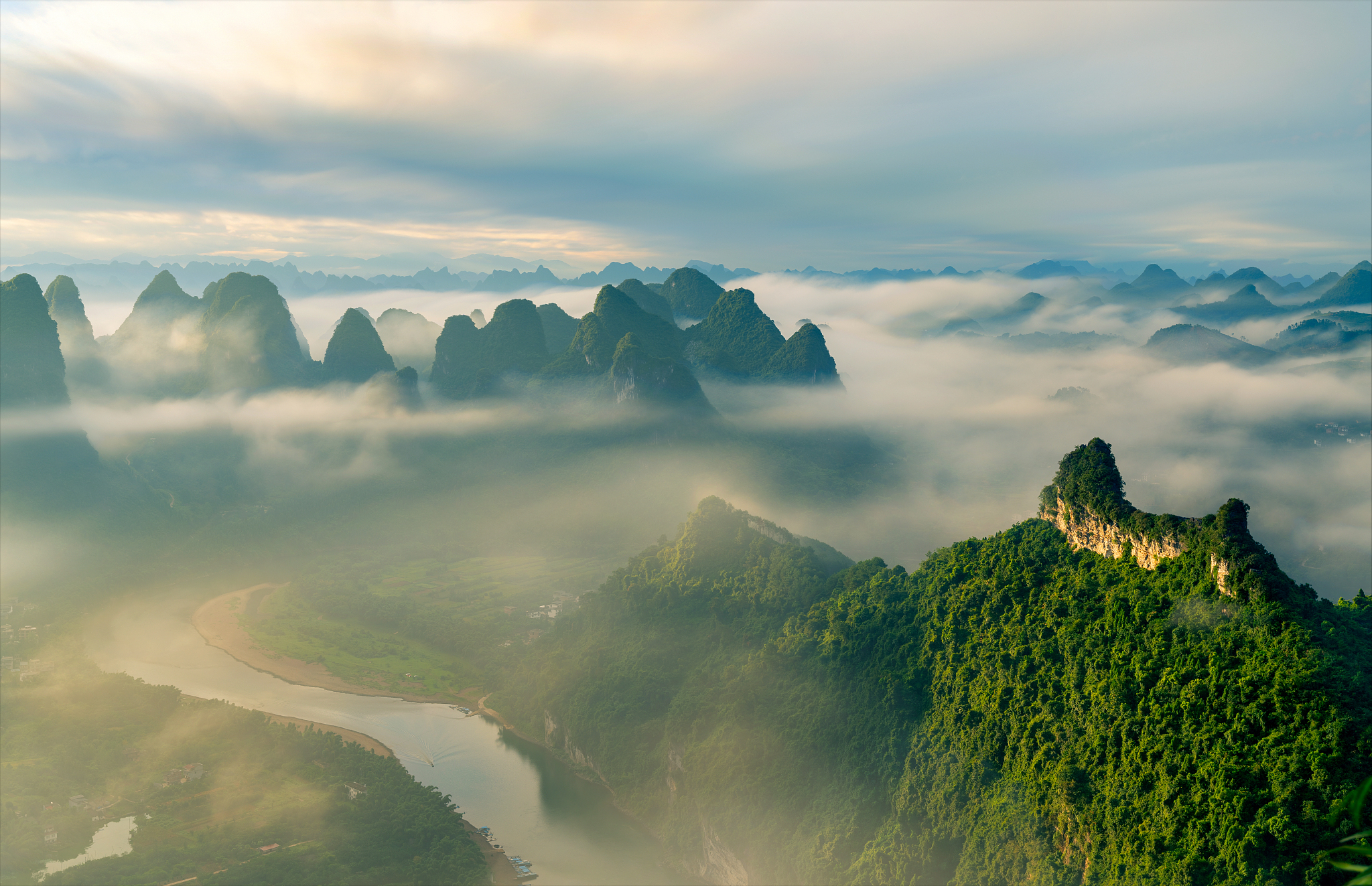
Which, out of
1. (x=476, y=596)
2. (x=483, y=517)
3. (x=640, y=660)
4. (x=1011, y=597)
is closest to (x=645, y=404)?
(x=483, y=517)

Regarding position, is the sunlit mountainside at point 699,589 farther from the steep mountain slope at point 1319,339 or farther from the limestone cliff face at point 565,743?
the steep mountain slope at point 1319,339

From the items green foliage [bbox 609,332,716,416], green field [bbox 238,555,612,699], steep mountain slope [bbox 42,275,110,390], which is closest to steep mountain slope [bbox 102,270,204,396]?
steep mountain slope [bbox 42,275,110,390]

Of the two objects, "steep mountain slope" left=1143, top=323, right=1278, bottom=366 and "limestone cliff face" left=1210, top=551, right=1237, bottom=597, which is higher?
"steep mountain slope" left=1143, top=323, right=1278, bottom=366

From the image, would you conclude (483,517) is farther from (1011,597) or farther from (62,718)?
(1011,597)

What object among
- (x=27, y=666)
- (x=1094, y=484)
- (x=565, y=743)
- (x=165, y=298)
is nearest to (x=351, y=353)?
(x=165, y=298)

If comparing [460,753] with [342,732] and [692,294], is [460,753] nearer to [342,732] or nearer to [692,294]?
[342,732]

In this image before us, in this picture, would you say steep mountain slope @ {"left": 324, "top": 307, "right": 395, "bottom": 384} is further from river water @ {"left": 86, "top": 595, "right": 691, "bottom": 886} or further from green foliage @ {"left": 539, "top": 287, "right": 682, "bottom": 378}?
river water @ {"left": 86, "top": 595, "right": 691, "bottom": 886}
